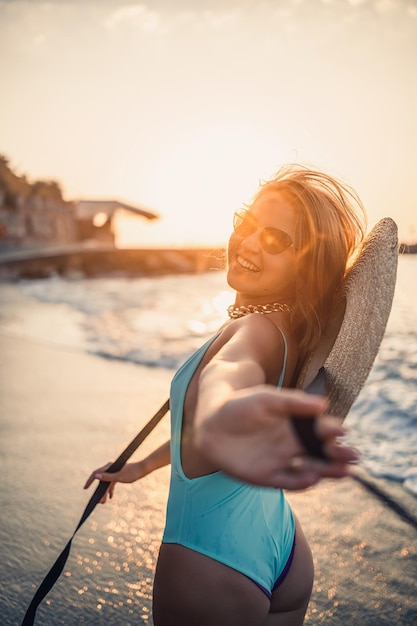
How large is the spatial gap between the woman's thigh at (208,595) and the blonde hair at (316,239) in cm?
56

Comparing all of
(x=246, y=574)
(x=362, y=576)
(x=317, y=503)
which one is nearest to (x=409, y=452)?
(x=317, y=503)

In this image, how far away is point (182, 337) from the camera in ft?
29.4

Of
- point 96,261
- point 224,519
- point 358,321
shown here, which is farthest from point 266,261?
point 96,261

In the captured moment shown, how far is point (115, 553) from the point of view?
221cm

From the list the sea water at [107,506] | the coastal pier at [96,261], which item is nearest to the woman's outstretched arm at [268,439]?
the sea water at [107,506]

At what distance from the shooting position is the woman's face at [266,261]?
1271 mm

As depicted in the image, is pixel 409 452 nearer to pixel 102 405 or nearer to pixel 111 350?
pixel 102 405

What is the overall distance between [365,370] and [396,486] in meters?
2.15

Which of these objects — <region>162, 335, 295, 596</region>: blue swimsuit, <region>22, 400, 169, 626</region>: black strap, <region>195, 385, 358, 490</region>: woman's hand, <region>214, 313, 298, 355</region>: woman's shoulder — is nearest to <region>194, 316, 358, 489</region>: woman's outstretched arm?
<region>195, 385, 358, 490</region>: woman's hand

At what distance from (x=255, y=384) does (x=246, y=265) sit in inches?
19.9

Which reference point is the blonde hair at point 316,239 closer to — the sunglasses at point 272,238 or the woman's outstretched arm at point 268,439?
the sunglasses at point 272,238

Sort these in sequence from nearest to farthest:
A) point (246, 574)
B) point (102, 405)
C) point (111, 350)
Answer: point (246, 574), point (102, 405), point (111, 350)

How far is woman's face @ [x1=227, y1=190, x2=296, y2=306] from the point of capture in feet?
4.17

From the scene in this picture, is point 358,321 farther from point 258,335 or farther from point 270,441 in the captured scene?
point 270,441
